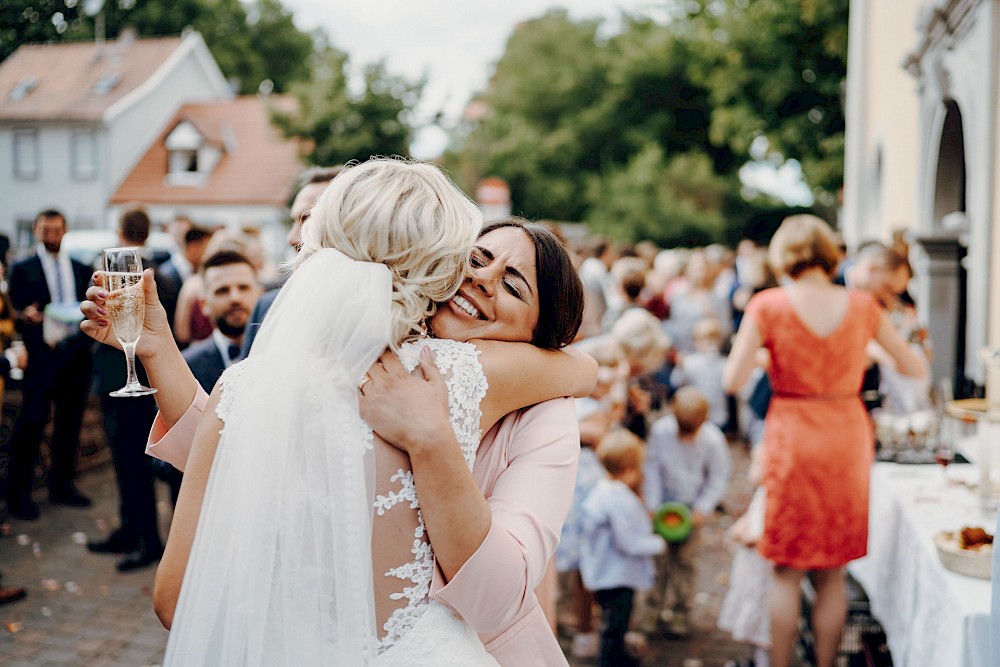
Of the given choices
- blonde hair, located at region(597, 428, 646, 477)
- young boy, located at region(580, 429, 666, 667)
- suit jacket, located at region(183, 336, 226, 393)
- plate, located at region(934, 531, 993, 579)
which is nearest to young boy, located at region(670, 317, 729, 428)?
blonde hair, located at region(597, 428, 646, 477)

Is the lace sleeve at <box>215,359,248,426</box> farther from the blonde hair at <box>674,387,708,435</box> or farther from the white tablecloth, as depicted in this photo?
the blonde hair at <box>674,387,708,435</box>

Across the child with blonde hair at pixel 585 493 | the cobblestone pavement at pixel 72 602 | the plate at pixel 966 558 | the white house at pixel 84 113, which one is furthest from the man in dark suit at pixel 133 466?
the plate at pixel 966 558

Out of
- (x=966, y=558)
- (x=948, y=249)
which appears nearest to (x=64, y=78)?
(x=948, y=249)

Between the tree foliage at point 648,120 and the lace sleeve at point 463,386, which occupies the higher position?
the tree foliage at point 648,120

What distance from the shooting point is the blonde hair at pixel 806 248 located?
13.7ft

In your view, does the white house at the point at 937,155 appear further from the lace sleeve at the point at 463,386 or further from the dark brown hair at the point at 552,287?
the lace sleeve at the point at 463,386

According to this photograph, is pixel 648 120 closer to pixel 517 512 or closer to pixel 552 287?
pixel 552 287

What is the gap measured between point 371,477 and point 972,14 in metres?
6.67

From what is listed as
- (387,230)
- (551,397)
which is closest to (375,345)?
(387,230)

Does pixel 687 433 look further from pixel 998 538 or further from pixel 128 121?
pixel 128 121

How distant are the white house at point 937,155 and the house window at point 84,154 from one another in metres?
10.9

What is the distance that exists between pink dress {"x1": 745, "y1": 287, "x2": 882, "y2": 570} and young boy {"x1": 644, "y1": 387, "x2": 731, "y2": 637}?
93cm

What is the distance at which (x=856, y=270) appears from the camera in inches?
233

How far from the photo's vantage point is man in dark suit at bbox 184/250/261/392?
4.22 m
